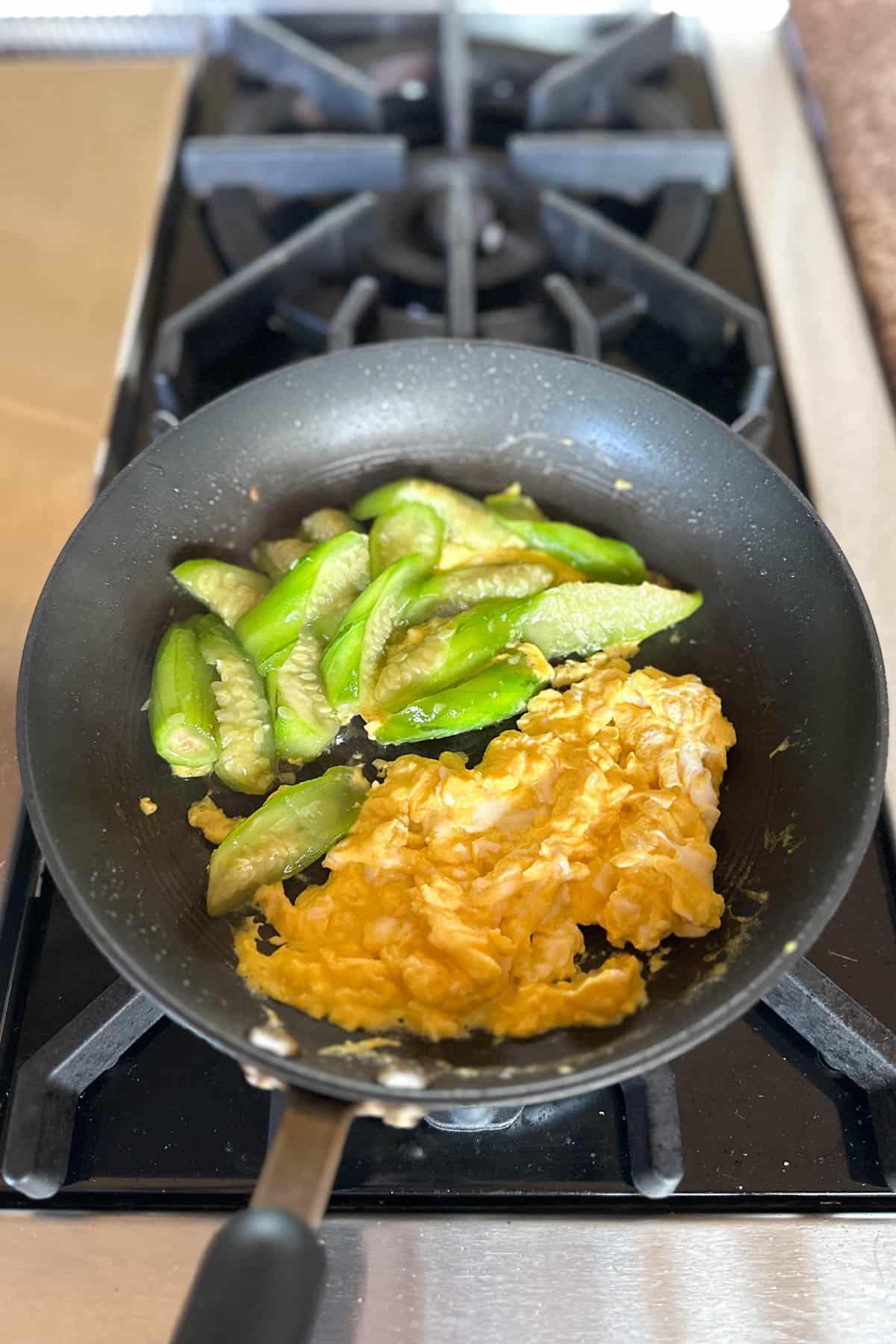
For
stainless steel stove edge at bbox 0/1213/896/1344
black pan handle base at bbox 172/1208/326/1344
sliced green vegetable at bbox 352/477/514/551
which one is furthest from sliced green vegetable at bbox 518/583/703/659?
black pan handle base at bbox 172/1208/326/1344

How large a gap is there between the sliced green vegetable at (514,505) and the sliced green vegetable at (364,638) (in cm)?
21

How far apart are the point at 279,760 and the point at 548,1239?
76 centimetres

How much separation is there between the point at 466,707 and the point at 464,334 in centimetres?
83

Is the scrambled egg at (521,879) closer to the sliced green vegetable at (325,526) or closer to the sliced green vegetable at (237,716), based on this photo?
the sliced green vegetable at (237,716)

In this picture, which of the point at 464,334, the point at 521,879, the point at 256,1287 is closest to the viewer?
the point at 256,1287

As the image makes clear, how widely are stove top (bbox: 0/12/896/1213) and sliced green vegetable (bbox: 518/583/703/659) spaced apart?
0.46 m

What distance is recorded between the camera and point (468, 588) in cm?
175

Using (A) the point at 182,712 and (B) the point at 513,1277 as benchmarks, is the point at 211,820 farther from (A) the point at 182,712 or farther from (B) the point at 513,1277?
(B) the point at 513,1277

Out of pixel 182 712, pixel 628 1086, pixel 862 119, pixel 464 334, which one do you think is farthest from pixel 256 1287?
pixel 862 119

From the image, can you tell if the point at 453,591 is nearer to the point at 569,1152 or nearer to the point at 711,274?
the point at 569,1152

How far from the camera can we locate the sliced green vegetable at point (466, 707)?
5.18 feet

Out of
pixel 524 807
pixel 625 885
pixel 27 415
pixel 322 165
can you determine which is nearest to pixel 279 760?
pixel 524 807

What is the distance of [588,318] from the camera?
1.99 metres

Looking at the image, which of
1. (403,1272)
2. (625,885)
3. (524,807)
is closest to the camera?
(403,1272)
